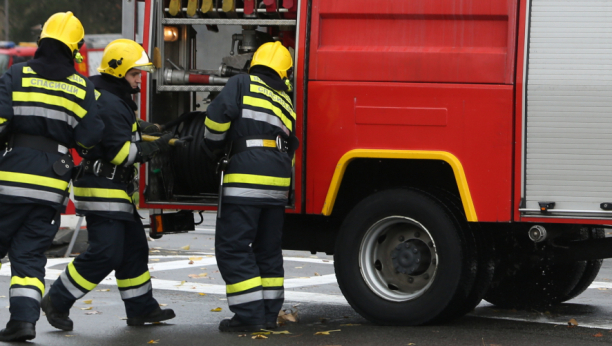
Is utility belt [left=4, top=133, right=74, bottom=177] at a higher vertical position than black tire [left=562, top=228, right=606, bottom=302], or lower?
higher

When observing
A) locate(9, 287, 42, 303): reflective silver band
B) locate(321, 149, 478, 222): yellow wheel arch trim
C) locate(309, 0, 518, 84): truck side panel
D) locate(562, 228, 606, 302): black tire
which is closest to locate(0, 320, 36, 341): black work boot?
locate(9, 287, 42, 303): reflective silver band

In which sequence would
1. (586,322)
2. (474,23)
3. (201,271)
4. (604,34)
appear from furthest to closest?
1. (201,271)
2. (586,322)
3. (474,23)
4. (604,34)

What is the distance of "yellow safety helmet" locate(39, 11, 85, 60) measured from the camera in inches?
207

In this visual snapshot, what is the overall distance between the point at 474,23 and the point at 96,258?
275cm

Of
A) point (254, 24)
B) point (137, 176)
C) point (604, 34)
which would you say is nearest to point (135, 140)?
point (137, 176)

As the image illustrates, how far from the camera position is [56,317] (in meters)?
5.59

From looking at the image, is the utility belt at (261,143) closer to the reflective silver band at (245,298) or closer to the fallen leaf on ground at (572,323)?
the reflective silver band at (245,298)

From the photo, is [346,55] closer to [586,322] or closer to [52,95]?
[52,95]

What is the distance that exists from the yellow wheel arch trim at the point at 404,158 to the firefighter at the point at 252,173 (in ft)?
0.96

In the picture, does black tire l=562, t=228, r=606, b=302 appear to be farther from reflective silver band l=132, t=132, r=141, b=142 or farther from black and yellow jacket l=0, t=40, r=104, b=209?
black and yellow jacket l=0, t=40, r=104, b=209

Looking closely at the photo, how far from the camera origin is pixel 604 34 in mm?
5129

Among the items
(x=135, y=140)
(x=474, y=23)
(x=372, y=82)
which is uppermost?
(x=474, y=23)

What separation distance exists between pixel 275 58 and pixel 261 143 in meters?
0.55

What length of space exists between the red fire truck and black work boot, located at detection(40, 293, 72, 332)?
972 millimetres
